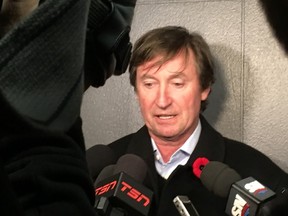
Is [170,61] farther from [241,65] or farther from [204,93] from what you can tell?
[241,65]

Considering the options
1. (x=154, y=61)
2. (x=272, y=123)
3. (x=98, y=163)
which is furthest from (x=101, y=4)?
(x=272, y=123)

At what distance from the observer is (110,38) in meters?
0.44

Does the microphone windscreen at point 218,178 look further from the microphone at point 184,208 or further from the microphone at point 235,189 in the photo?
the microphone at point 184,208

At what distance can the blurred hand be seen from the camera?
370 mm

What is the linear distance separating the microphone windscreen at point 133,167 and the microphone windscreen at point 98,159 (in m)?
0.08

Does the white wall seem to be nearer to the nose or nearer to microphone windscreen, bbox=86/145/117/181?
the nose

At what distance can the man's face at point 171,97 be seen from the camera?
5.40ft

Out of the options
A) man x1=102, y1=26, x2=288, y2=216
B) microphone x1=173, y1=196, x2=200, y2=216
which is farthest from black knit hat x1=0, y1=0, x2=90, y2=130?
man x1=102, y1=26, x2=288, y2=216

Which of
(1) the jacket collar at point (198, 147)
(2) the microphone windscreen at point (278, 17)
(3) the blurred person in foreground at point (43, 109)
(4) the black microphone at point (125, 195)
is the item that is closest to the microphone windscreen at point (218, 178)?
(1) the jacket collar at point (198, 147)

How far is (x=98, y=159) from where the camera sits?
153 centimetres

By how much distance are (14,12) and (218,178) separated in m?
1.03

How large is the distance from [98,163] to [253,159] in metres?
0.52

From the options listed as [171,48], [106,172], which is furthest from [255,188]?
[171,48]

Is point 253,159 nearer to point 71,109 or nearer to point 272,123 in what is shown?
point 272,123
